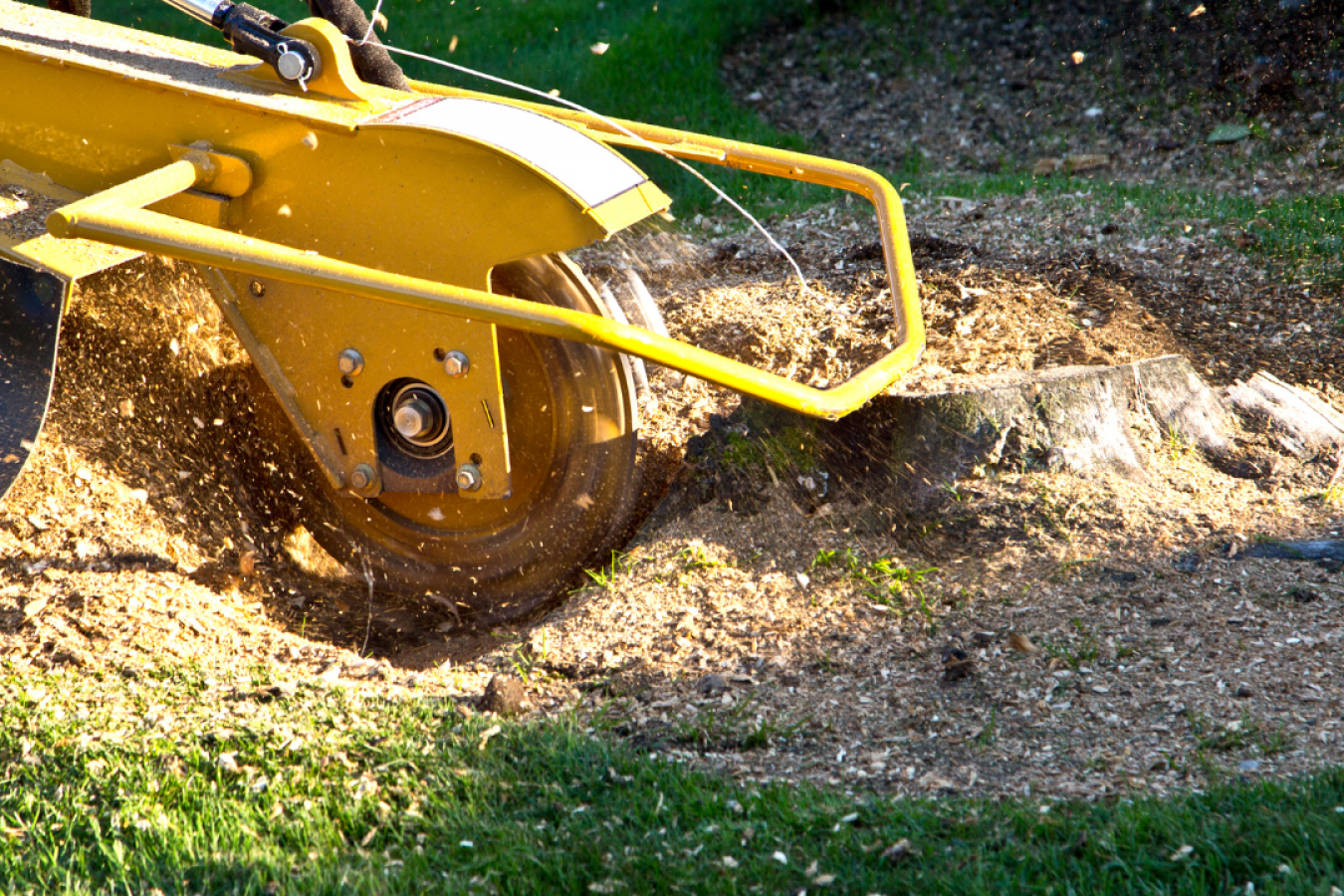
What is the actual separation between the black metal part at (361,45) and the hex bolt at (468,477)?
3.62 ft

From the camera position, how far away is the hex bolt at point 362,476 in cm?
291

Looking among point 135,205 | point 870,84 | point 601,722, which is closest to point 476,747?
point 601,722

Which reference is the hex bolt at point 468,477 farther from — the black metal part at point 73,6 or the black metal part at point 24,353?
the black metal part at point 73,6

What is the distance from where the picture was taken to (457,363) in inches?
105

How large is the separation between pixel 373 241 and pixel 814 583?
1412mm

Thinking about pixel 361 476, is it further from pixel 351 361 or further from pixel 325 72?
pixel 325 72

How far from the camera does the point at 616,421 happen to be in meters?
2.82

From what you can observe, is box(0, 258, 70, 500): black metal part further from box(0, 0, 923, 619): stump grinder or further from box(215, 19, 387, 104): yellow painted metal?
box(215, 19, 387, 104): yellow painted metal

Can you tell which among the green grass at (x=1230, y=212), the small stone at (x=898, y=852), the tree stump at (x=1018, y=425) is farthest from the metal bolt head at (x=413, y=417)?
the green grass at (x=1230, y=212)

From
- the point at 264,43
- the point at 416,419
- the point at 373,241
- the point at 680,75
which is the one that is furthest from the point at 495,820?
the point at 680,75

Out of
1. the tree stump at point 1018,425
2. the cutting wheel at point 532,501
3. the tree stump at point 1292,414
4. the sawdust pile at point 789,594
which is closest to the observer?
the sawdust pile at point 789,594

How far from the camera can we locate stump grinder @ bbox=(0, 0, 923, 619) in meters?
2.62

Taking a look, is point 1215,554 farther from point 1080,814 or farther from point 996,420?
point 1080,814

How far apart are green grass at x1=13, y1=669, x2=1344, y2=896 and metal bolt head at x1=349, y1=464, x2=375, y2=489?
635 mm
